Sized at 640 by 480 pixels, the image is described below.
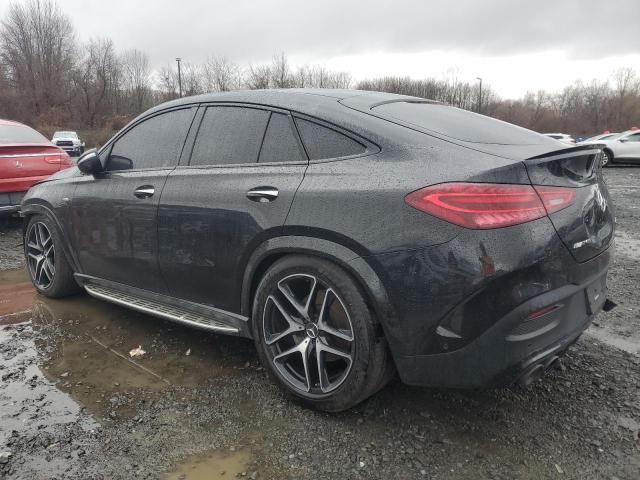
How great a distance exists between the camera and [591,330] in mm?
3523

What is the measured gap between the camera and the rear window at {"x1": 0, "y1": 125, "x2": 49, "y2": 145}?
6970 millimetres

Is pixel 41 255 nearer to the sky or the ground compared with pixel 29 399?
nearer to the sky

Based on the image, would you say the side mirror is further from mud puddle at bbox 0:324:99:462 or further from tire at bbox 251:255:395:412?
tire at bbox 251:255:395:412

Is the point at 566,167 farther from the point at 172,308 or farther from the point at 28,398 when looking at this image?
the point at 28,398

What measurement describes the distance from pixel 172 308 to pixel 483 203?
6.95 feet

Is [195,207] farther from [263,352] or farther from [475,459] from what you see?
[475,459]

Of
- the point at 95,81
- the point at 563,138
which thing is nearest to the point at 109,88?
the point at 95,81

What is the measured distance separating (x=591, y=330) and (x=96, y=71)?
6201cm

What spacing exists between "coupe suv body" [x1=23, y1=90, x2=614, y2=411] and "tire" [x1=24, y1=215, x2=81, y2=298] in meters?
1.16

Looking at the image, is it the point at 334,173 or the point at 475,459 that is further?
the point at 334,173

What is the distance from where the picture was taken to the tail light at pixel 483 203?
2.03 meters

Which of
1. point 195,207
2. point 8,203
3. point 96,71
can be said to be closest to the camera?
point 195,207

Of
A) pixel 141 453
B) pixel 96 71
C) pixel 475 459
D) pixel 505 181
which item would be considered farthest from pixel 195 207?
pixel 96 71

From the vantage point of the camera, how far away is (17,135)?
718cm
